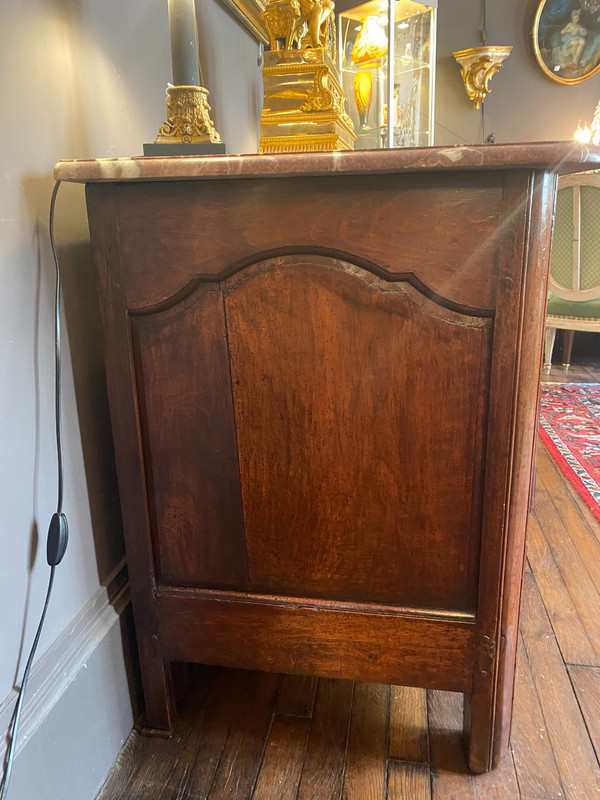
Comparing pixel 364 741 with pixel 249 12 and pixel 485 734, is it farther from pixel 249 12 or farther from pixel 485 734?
pixel 249 12

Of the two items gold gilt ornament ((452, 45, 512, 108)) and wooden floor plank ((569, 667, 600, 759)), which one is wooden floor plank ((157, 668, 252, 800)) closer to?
wooden floor plank ((569, 667, 600, 759))

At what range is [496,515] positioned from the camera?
79cm

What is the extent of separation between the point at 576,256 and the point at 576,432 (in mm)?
1076

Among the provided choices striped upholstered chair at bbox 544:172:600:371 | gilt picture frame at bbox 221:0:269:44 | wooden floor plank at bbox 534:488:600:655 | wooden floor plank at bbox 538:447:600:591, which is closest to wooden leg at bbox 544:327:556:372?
striped upholstered chair at bbox 544:172:600:371

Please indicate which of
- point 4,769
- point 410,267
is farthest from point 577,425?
point 4,769

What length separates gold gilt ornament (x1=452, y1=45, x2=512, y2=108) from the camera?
3.25 m

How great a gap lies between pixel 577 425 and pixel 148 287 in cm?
207

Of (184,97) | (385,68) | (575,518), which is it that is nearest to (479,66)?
(385,68)

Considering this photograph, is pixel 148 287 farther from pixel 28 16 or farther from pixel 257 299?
pixel 28 16

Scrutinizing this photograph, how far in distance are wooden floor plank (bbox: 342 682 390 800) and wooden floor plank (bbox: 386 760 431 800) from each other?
12mm

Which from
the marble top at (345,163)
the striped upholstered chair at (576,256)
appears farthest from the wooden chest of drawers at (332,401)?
the striped upholstered chair at (576,256)

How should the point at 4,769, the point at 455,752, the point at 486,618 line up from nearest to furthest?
the point at 4,769 < the point at 486,618 < the point at 455,752

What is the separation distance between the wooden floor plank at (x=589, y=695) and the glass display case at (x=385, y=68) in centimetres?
161

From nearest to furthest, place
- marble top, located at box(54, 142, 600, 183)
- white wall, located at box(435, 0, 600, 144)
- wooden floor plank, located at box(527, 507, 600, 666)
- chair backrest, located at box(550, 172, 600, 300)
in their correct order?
1. marble top, located at box(54, 142, 600, 183)
2. wooden floor plank, located at box(527, 507, 600, 666)
3. chair backrest, located at box(550, 172, 600, 300)
4. white wall, located at box(435, 0, 600, 144)
